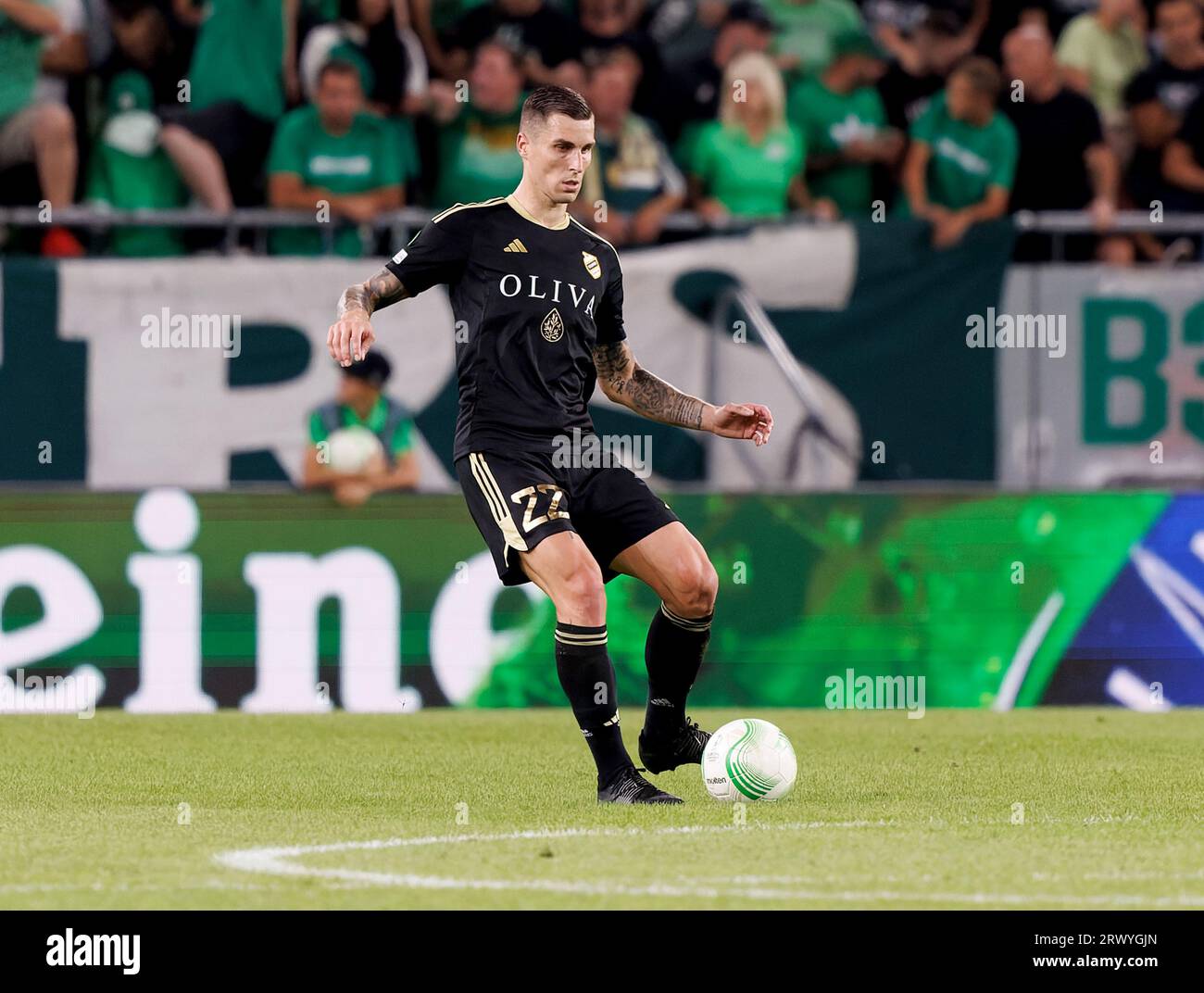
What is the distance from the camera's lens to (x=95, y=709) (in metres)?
11.6

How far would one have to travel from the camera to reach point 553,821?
7090 mm

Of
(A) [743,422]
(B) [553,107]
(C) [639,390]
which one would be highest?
(B) [553,107]

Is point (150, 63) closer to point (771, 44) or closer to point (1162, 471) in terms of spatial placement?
point (771, 44)

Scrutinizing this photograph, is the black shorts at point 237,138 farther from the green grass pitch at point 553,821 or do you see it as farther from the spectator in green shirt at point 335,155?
the green grass pitch at point 553,821

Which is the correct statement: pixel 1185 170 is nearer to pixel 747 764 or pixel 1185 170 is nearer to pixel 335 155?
pixel 335 155

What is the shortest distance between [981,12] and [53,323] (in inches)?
254

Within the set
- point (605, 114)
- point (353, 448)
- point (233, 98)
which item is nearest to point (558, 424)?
point (353, 448)

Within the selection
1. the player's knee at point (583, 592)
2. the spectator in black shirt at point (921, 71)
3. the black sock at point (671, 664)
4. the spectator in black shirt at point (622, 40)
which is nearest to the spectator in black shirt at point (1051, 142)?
the spectator in black shirt at point (921, 71)

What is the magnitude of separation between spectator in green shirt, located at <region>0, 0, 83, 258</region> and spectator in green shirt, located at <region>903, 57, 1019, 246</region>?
507 cm

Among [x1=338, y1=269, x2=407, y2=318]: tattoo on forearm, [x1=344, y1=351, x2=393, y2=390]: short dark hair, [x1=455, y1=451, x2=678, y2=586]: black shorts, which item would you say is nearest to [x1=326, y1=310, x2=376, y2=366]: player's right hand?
[x1=338, y1=269, x2=407, y2=318]: tattoo on forearm

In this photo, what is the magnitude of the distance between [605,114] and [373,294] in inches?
234

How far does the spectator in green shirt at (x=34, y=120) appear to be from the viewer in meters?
12.7
